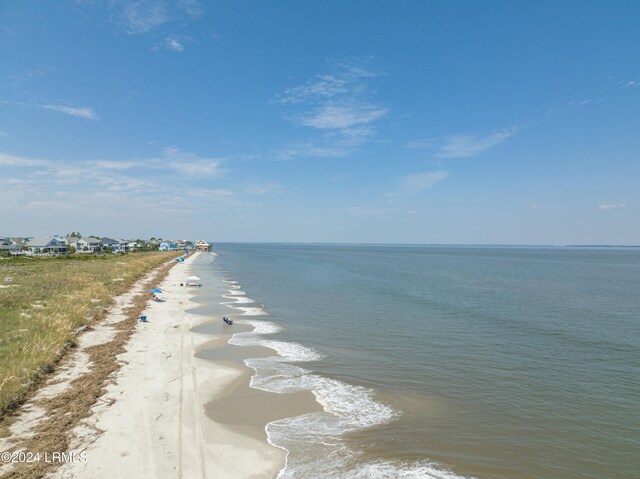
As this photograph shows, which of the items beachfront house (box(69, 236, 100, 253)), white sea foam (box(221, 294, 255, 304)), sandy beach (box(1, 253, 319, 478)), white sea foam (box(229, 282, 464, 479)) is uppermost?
beachfront house (box(69, 236, 100, 253))

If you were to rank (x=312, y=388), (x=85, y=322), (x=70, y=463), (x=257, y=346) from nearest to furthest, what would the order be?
(x=70, y=463), (x=312, y=388), (x=257, y=346), (x=85, y=322)

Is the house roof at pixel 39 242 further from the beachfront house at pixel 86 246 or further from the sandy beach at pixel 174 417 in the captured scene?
the sandy beach at pixel 174 417

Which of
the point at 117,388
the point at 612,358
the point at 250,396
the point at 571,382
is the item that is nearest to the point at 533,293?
the point at 612,358

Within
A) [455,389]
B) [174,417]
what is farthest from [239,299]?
[455,389]

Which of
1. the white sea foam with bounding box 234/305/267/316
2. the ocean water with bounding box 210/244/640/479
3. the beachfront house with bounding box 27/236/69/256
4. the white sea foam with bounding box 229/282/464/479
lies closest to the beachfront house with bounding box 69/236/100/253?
the beachfront house with bounding box 27/236/69/256

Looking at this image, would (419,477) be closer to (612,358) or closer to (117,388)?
(117,388)

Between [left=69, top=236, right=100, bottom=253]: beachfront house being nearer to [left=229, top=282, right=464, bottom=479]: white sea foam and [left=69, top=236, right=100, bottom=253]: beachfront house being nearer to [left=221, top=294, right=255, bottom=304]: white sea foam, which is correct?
[left=221, top=294, right=255, bottom=304]: white sea foam
